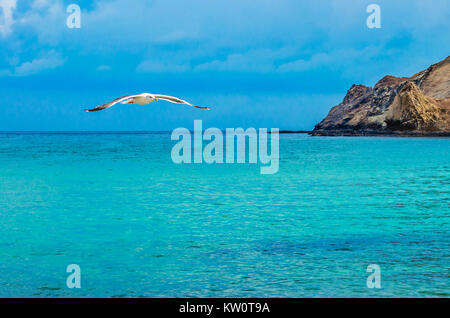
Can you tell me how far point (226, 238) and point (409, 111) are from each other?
129699 millimetres

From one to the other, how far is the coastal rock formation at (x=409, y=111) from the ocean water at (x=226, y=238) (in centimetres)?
11029

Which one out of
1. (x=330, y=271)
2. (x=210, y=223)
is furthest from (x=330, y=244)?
(x=210, y=223)

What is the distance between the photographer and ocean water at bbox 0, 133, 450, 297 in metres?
11.1

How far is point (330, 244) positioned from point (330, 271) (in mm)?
3147

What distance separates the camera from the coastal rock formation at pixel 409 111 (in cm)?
13662

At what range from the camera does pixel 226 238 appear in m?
15.9

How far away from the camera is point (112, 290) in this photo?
35.7 feet
